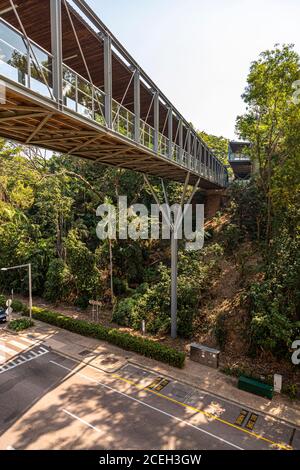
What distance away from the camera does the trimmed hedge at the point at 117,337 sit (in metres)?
16.7

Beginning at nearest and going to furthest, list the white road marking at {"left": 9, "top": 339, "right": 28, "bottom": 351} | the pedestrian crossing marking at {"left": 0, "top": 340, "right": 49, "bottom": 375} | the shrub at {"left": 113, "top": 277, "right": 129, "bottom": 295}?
the pedestrian crossing marking at {"left": 0, "top": 340, "right": 49, "bottom": 375}
the white road marking at {"left": 9, "top": 339, "right": 28, "bottom": 351}
the shrub at {"left": 113, "top": 277, "right": 129, "bottom": 295}

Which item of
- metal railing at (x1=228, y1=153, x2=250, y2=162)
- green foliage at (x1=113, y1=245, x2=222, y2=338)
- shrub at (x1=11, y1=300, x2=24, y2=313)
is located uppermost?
metal railing at (x1=228, y1=153, x2=250, y2=162)

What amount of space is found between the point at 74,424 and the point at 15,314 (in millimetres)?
15545

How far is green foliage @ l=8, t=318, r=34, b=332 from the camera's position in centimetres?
2162

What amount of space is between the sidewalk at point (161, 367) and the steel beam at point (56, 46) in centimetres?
1357

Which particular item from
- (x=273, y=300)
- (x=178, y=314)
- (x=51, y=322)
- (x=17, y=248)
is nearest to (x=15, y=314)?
(x=51, y=322)

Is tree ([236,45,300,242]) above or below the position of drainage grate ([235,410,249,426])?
above

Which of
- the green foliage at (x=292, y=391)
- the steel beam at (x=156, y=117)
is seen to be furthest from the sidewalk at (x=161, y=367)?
the steel beam at (x=156, y=117)

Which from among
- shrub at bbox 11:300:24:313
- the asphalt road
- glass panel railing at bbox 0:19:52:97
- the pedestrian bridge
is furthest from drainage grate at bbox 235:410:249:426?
shrub at bbox 11:300:24:313

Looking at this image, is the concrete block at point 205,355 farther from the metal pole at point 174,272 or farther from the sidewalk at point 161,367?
the metal pole at point 174,272

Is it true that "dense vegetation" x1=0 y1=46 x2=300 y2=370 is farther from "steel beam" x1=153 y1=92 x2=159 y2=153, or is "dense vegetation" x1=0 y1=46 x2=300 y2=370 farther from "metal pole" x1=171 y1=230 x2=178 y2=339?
"steel beam" x1=153 y1=92 x2=159 y2=153

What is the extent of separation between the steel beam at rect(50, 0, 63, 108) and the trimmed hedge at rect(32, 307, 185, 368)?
44.6 ft

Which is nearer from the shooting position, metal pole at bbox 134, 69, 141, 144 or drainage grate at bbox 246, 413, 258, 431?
drainage grate at bbox 246, 413, 258, 431

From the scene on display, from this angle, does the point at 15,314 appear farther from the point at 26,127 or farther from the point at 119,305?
the point at 26,127
